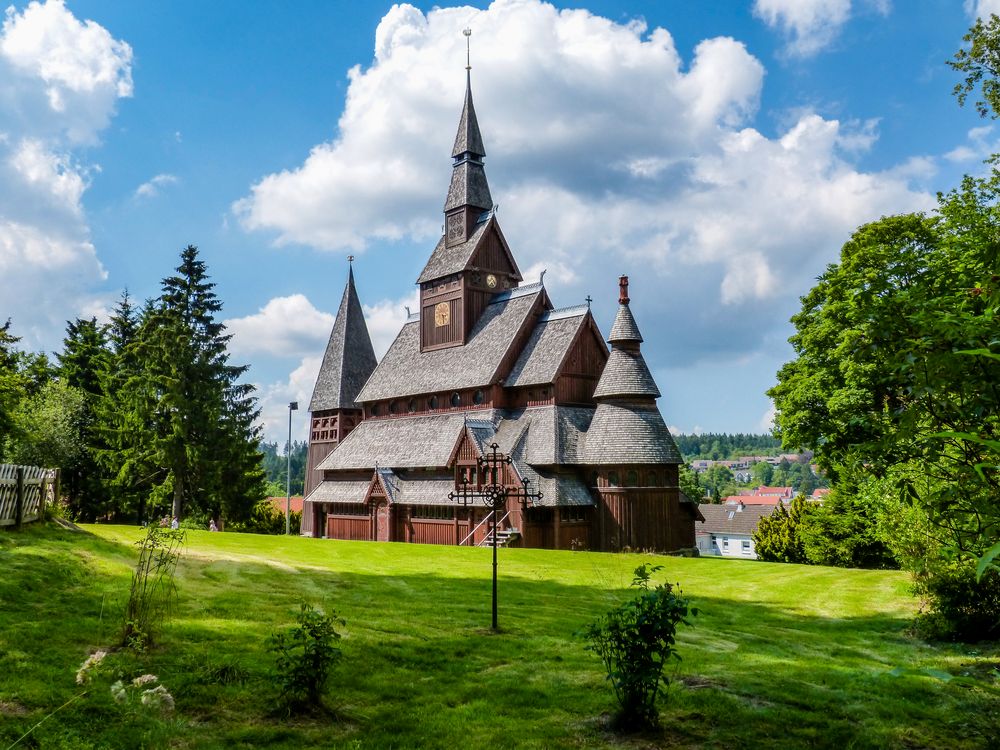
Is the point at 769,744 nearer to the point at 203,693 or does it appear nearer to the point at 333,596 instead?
the point at 203,693

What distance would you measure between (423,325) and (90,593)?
39321mm

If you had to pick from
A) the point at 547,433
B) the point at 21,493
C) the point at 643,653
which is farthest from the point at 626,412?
the point at 643,653

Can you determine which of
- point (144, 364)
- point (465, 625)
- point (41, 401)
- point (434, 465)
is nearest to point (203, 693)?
point (465, 625)

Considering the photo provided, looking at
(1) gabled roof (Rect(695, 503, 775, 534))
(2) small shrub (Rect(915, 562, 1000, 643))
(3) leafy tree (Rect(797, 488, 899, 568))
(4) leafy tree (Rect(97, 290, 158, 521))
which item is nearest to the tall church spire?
(4) leafy tree (Rect(97, 290, 158, 521))

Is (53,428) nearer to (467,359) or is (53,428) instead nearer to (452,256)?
(467,359)

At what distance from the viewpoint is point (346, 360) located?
190 feet

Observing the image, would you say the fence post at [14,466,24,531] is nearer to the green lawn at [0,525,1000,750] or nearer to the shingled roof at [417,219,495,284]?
the green lawn at [0,525,1000,750]

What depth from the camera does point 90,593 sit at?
1280cm

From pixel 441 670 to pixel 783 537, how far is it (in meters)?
30.8

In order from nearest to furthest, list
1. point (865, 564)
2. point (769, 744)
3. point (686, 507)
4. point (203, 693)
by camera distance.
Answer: point (769, 744)
point (203, 693)
point (865, 564)
point (686, 507)

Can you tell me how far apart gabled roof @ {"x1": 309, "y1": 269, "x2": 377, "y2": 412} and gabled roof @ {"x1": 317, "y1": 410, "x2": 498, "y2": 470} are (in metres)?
4.81

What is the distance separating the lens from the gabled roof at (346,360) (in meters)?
→ 56.6

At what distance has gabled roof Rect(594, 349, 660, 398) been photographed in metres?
38.1

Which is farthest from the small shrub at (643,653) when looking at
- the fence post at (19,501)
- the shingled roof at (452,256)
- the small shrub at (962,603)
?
the shingled roof at (452,256)
